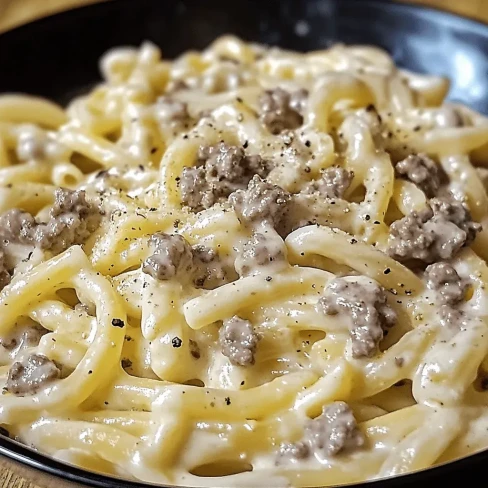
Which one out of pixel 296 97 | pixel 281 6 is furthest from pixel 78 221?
pixel 281 6

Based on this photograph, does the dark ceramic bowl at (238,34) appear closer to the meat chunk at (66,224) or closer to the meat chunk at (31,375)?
the meat chunk at (66,224)

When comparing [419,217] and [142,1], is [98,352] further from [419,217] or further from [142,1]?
[142,1]

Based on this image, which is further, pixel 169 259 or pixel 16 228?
pixel 16 228

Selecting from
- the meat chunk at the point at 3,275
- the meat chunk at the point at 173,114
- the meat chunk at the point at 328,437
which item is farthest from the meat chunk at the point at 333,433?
the meat chunk at the point at 173,114

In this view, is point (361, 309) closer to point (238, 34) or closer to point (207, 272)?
point (207, 272)

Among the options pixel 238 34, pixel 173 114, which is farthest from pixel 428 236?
pixel 238 34
